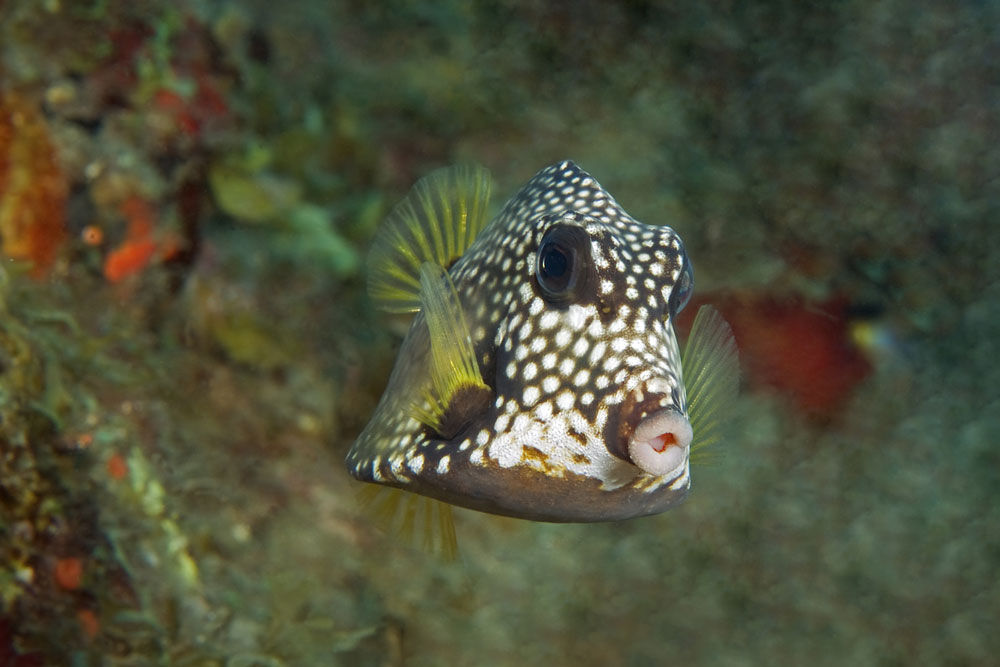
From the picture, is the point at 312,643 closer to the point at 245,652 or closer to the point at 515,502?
the point at 245,652

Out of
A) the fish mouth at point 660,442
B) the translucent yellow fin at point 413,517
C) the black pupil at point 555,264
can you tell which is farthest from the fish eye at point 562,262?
the translucent yellow fin at point 413,517

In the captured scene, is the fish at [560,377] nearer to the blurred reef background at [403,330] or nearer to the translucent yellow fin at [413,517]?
the translucent yellow fin at [413,517]

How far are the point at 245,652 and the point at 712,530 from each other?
2620 millimetres

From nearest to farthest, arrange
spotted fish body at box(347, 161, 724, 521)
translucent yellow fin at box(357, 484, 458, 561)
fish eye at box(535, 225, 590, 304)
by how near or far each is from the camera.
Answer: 1. spotted fish body at box(347, 161, 724, 521)
2. fish eye at box(535, 225, 590, 304)
3. translucent yellow fin at box(357, 484, 458, 561)

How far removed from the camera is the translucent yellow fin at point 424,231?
2.49 m

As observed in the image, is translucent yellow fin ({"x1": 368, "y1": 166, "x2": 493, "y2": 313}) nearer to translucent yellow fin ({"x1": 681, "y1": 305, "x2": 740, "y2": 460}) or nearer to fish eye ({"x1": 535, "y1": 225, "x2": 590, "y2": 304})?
fish eye ({"x1": 535, "y1": 225, "x2": 590, "y2": 304})

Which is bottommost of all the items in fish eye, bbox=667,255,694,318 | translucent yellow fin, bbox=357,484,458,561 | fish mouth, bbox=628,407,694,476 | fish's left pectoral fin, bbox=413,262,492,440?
translucent yellow fin, bbox=357,484,458,561

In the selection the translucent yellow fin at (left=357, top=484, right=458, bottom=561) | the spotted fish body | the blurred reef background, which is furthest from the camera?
the blurred reef background

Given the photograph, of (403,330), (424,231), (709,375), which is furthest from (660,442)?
(403,330)

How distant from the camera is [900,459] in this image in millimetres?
3752

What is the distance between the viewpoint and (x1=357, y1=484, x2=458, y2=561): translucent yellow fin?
2.42 metres

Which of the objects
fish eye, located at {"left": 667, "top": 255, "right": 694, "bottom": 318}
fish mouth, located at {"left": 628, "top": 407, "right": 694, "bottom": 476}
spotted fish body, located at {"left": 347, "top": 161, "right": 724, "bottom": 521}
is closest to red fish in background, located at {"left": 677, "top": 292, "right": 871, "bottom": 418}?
fish eye, located at {"left": 667, "top": 255, "right": 694, "bottom": 318}

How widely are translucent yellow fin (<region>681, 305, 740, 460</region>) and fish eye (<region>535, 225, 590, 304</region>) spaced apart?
515mm

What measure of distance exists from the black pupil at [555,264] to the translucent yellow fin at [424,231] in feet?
2.41
